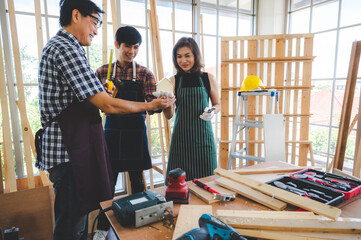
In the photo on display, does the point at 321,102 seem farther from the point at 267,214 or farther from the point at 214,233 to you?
the point at 214,233

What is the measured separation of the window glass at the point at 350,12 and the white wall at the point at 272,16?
2.78 feet

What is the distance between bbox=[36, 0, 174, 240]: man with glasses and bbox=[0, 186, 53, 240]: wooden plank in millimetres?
1090

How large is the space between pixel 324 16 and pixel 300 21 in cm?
36

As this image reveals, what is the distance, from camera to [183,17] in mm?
3174

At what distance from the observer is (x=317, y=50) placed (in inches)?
131

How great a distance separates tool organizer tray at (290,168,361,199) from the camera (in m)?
1.05

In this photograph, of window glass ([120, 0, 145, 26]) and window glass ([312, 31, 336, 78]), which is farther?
window glass ([312, 31, 336, 78])

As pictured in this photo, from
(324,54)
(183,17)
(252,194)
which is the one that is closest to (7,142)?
(252,194)

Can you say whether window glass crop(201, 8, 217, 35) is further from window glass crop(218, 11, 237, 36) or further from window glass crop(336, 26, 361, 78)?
window glass crop(336, 26, 361, 78)

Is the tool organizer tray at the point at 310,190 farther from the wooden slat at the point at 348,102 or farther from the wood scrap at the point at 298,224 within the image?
the wooden slat at the point at 348,102

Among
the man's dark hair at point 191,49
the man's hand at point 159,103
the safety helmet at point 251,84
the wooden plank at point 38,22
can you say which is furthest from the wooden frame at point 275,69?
the wooden plank at point 38,22

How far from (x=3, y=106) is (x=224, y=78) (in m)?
2.50

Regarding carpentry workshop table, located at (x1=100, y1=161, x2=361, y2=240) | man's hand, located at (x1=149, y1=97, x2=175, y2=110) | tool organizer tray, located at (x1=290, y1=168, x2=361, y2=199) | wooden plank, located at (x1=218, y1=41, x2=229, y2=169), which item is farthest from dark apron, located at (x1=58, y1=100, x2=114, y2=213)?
wooden plank, located at (x1=218, y1=41, x2=229, y2=169)

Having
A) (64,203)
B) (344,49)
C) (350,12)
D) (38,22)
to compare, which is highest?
(350,12)
